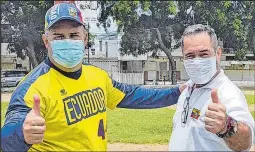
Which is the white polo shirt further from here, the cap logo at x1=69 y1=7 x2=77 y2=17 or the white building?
the white building

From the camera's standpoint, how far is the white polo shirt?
967 mm

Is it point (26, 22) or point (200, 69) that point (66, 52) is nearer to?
point (200, 69)

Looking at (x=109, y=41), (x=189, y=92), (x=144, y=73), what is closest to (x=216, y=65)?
(x=189, y=92)

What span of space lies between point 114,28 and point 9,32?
3.43 meters

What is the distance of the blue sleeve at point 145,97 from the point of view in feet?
3.94

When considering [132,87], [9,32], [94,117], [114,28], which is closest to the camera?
[94,117]

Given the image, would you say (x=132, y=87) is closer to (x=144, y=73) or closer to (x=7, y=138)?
(x=7, y=138)

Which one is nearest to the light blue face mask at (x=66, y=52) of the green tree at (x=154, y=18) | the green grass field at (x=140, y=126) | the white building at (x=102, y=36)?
the green grass field at (x=140, y=126)

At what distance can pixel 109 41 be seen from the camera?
8.32 meters

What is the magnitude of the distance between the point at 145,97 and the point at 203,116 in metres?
0.24

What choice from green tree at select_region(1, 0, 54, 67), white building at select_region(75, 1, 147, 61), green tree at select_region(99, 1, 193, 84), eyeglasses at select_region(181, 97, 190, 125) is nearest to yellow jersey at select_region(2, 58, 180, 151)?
eyeglasses at select_region(181, 97, 190, 125)

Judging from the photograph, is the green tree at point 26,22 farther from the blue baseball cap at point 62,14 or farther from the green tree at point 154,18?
the blue baseball cap at point 62,14

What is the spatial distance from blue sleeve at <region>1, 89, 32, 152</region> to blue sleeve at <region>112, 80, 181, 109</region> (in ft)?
1.30

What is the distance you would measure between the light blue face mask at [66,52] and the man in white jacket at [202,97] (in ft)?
0.95
